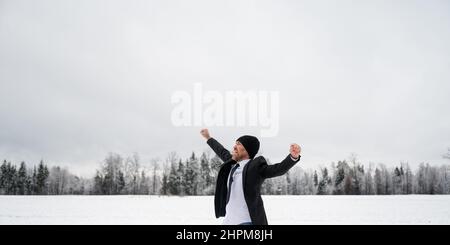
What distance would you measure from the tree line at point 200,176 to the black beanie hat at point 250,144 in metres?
49.9

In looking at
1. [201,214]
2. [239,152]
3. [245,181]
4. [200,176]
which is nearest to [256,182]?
[245,181]

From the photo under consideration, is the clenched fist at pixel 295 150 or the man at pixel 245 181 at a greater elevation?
the clenched fist at pixel 295 150

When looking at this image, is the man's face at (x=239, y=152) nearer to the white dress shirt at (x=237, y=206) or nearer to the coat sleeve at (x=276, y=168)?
the white dress shirt at (x=237, y=206)

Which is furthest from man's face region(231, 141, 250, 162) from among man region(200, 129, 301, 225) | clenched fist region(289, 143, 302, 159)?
clenched fist region(289, 143, 302, 159)

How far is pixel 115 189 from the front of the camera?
59281 mm

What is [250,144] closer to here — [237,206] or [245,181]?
[245,181]

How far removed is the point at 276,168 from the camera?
384cm

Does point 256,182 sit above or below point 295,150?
below

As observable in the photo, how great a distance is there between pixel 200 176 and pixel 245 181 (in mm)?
50564

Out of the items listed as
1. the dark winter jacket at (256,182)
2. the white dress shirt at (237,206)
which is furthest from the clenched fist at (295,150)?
the white dress shirt at (237,206)

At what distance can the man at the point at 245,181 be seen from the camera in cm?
389

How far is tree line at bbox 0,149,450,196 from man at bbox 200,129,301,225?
164 ft

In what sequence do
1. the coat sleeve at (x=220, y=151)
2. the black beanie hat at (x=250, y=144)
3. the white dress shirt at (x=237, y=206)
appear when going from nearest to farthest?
the white dress shirt at (x=237, y=206)
the black beanie hat at (x=250, y=144)
the coat sleeve at (x=220, y=151)
